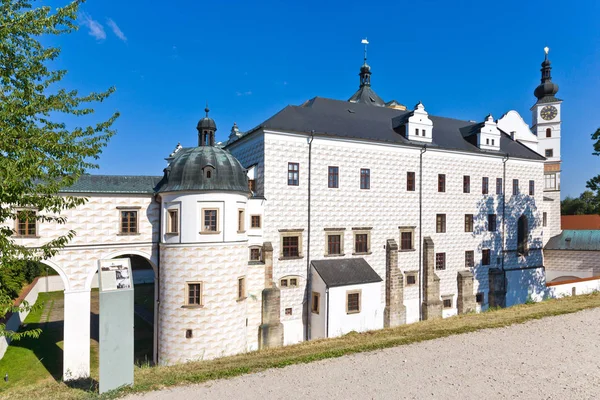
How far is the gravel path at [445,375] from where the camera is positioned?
6.99 metres

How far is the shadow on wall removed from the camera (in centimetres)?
2317

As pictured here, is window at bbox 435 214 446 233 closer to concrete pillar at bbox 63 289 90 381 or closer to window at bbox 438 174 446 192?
window at bbox 438 174 446 192

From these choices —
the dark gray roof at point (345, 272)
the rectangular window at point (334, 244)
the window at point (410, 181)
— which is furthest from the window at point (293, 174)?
the window at point (410, 181)

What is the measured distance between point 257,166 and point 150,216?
5.31m

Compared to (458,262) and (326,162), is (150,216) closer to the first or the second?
(326,162)

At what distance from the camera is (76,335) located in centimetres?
1412

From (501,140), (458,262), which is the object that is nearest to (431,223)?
(458,262)

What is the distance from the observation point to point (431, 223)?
21.3 meters

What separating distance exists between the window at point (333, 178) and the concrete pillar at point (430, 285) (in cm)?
653

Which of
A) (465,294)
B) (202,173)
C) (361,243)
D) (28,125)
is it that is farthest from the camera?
(465,294)

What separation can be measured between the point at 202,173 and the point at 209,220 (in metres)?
1.86

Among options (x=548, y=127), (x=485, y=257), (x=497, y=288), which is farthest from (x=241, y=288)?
(x=548, y=127)

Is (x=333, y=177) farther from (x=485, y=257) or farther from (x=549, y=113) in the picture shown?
(x=549, y=113)

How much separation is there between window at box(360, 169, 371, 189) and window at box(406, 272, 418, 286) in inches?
216
